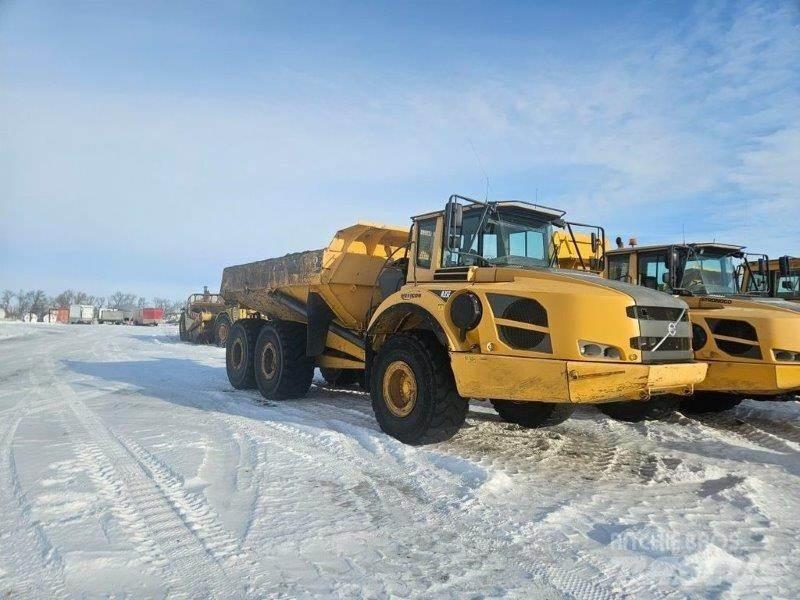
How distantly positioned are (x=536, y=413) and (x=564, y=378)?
2150 millimetres

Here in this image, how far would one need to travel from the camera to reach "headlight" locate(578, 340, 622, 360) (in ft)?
15.3

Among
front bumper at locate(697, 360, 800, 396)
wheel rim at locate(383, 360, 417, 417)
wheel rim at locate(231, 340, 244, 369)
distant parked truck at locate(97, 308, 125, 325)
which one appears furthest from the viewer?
distant parked truck at locate(97, 308, 125, 325)

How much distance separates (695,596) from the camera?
2.65m

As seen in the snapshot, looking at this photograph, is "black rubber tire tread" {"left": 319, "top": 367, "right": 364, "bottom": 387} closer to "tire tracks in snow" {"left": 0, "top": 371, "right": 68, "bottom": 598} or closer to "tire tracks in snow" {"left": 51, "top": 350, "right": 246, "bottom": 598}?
"tire tracks in snow" {"left": 51, "top": 350, "right": 246, "bottom": 598}

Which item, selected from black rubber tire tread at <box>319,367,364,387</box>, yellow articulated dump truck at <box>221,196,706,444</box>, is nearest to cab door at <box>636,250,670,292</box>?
yellow articulated dump truck at <box>221,196,706,444</box>

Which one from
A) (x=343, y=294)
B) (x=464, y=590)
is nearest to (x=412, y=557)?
(x=464, y=590)

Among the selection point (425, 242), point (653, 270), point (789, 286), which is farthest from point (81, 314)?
point (789, 286)

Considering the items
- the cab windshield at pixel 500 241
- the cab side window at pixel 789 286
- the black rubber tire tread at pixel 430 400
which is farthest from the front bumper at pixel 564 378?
the cab side window at pixel 789 286

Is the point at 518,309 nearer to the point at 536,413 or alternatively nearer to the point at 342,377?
the point at 536,413

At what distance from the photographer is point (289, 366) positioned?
884cm

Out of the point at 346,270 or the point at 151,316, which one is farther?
the point at 151,316

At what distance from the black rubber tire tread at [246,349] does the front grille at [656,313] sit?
6888mm

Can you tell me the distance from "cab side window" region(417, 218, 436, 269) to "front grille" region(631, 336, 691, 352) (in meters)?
2.33

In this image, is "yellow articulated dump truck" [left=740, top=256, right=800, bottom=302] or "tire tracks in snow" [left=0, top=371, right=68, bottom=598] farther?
"yellow articulated dump truck" [left=740, top=256, right=800, bottom=302]
